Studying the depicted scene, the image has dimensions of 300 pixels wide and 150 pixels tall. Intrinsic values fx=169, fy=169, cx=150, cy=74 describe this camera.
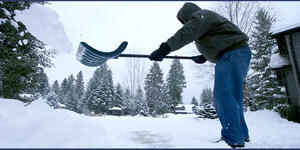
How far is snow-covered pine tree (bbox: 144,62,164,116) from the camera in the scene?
84.4ft

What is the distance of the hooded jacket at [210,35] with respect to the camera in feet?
4.90

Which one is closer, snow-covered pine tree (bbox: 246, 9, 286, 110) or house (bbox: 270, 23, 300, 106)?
house (bbox: 270, 23, 300, 106)

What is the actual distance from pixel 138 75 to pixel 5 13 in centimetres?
1442

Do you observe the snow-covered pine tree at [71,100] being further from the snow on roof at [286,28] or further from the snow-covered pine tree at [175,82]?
the snow on roof at [286,28]

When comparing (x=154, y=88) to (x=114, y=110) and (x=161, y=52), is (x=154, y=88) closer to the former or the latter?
(x=114, y=110)

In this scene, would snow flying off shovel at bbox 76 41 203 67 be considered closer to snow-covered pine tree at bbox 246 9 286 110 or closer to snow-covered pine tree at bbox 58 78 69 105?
snow-covered pine tree at bbox 246 9 286 110

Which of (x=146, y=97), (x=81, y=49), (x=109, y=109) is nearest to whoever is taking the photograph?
(x=81, y=49)

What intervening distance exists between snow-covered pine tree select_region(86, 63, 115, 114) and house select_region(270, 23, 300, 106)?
833 inches

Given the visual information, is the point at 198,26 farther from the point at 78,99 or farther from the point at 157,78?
the point at 78,99

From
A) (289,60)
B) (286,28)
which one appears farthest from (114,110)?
(286,28)

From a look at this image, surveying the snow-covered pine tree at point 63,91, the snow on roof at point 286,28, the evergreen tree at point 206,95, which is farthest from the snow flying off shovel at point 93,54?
the evergreen tree at point 206,95

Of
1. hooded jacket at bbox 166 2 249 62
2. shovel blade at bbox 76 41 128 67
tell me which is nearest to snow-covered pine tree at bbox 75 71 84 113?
shovel blade at bbox 76 41 128 67

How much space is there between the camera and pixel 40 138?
121 cm

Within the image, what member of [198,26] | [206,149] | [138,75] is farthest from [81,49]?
[138,75]
